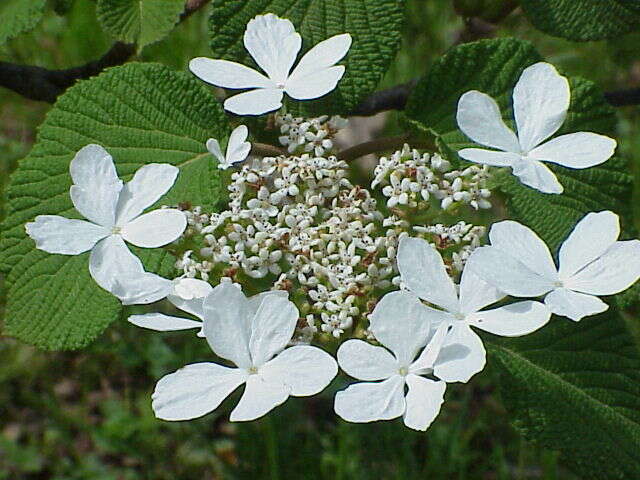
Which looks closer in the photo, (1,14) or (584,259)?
(584,259)

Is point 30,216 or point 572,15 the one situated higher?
point 572,15

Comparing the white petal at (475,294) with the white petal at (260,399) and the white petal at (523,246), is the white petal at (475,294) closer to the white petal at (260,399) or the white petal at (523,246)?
the white petal at (523,246)


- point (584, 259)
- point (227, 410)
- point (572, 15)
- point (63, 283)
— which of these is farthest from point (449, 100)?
point (227, 410)

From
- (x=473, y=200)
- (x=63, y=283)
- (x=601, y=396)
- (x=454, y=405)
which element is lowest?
(x=454, y=405)

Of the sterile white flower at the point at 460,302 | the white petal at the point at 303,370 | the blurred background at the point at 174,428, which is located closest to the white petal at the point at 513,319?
the sterile white flower at the point at 460,302

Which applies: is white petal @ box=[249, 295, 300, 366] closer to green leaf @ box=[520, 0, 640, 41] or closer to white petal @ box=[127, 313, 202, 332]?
white petal @ box=[127, 313, 202, 332]

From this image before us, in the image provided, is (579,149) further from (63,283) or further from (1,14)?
(1,14)

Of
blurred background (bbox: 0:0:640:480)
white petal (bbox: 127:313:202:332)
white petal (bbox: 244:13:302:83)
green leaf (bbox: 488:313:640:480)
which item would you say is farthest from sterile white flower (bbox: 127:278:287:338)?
blurred background (bbox: 0:0:640:480)
